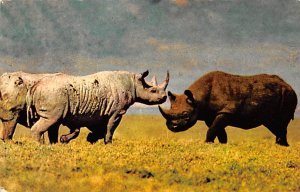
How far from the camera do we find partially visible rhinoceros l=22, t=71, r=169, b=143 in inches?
783

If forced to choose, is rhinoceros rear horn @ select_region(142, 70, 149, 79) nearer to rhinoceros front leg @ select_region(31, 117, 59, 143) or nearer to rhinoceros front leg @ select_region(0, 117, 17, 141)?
rhinoceros front leg @ select_region(31, 117, 59, 143)

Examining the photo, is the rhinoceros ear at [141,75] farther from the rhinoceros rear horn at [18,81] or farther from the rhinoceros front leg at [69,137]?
the rhinoceros rear horn at [18,81]

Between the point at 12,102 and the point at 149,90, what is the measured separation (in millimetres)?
3761

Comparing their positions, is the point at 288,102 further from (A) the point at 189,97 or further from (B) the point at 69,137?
(B) the point at 69,137

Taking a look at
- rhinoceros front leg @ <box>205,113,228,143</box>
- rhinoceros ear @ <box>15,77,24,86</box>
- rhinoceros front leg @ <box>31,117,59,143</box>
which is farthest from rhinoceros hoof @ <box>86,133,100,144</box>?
rhinoceros front leg @ <box>205,113,228,143</box>

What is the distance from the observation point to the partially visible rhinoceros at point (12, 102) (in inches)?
807

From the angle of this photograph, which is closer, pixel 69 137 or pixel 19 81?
pixel 19 81

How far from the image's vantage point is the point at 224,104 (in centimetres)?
2161

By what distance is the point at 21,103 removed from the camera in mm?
20484

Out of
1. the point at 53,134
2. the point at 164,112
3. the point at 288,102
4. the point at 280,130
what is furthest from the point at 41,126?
the point at 288,102

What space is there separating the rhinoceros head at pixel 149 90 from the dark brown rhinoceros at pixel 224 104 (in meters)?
0.33

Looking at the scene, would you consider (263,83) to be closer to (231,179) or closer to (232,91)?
(232,91)

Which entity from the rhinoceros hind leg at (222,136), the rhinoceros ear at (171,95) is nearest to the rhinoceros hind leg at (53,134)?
the rhinoceros ear at (171,95)

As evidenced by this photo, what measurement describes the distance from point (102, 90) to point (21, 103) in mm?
2183
